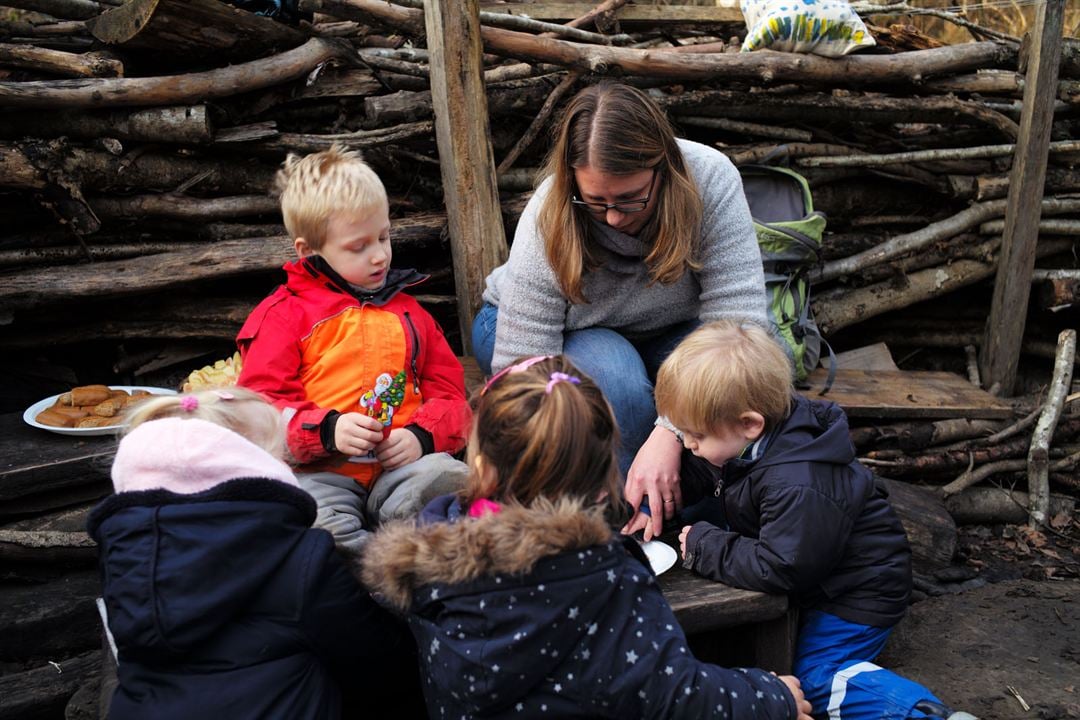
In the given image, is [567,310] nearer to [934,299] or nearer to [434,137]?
[434,137]

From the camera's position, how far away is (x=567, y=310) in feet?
10.2

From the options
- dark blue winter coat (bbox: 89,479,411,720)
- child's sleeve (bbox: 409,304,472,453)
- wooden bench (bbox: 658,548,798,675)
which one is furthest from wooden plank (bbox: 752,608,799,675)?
dark blue winter coat (bbox: 89,479,411,720)

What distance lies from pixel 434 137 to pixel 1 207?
6.10ft

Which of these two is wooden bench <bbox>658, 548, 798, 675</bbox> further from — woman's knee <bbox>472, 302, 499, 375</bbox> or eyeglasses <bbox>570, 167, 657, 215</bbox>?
woman's knee <bbox>472, 302, 499, 375</bbox>

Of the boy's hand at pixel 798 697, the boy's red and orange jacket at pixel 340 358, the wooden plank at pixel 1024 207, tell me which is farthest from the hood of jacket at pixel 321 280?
the wooden plank at pixel 1024 207

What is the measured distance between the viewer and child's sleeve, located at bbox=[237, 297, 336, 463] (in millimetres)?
2578

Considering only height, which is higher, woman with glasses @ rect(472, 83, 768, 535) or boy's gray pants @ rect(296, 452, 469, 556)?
woman with glasses @ rect(472, 83, 768, 535)

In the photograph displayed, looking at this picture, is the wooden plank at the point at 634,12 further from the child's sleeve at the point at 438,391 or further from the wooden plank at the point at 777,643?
the wooden plank at the point at 777,643

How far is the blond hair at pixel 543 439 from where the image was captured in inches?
70.9

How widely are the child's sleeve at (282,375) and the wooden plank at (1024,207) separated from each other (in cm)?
361

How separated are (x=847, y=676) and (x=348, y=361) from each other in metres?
1.69

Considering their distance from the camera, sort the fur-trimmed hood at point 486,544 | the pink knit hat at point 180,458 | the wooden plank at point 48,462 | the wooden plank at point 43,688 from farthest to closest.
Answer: the wooden plank at point 48,462, the wooden plank at point 43,688, the pink knit hat at point 180,458, the fur-trimmed hood at point 486,544

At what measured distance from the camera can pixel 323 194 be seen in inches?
104

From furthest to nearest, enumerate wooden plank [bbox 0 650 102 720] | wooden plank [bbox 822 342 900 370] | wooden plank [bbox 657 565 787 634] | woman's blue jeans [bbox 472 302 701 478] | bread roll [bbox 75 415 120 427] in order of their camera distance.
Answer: wooden plank [bbox 822 342 900 370] → bread roll [bbox 75 415 120 427] → woman's blue jeans [bbox 472 302 701 478] → wooden plank [bbox 0 650 102 720] → wooden plank [bbox 657 565 787 634]
